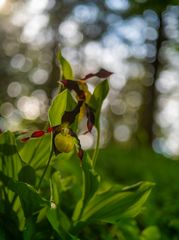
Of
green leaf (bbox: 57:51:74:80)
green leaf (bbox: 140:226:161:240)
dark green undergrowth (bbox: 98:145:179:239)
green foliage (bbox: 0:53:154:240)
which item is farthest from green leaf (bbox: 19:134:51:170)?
dark green undergrowth (bbox: 98:145:179:239)

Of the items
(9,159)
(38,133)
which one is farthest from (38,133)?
(9,159)

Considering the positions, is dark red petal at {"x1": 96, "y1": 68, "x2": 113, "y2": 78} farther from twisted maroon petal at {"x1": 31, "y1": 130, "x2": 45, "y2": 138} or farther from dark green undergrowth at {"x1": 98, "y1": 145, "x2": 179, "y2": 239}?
dark green undergrowth at {"x1": 98, "y1": 145, "x2": 179, "y2": 239}

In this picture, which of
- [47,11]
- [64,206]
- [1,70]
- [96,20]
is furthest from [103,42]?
[64,206]

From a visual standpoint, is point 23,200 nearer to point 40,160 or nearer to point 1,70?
point 40,160

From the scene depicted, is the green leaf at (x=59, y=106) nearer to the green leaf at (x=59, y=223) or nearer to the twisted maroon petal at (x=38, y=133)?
the twisted maroon petal at (x=38, y=133)

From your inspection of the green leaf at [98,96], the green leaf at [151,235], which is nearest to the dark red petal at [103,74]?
the green leaf at [98,96]

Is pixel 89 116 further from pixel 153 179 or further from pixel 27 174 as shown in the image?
pixel 153 179
